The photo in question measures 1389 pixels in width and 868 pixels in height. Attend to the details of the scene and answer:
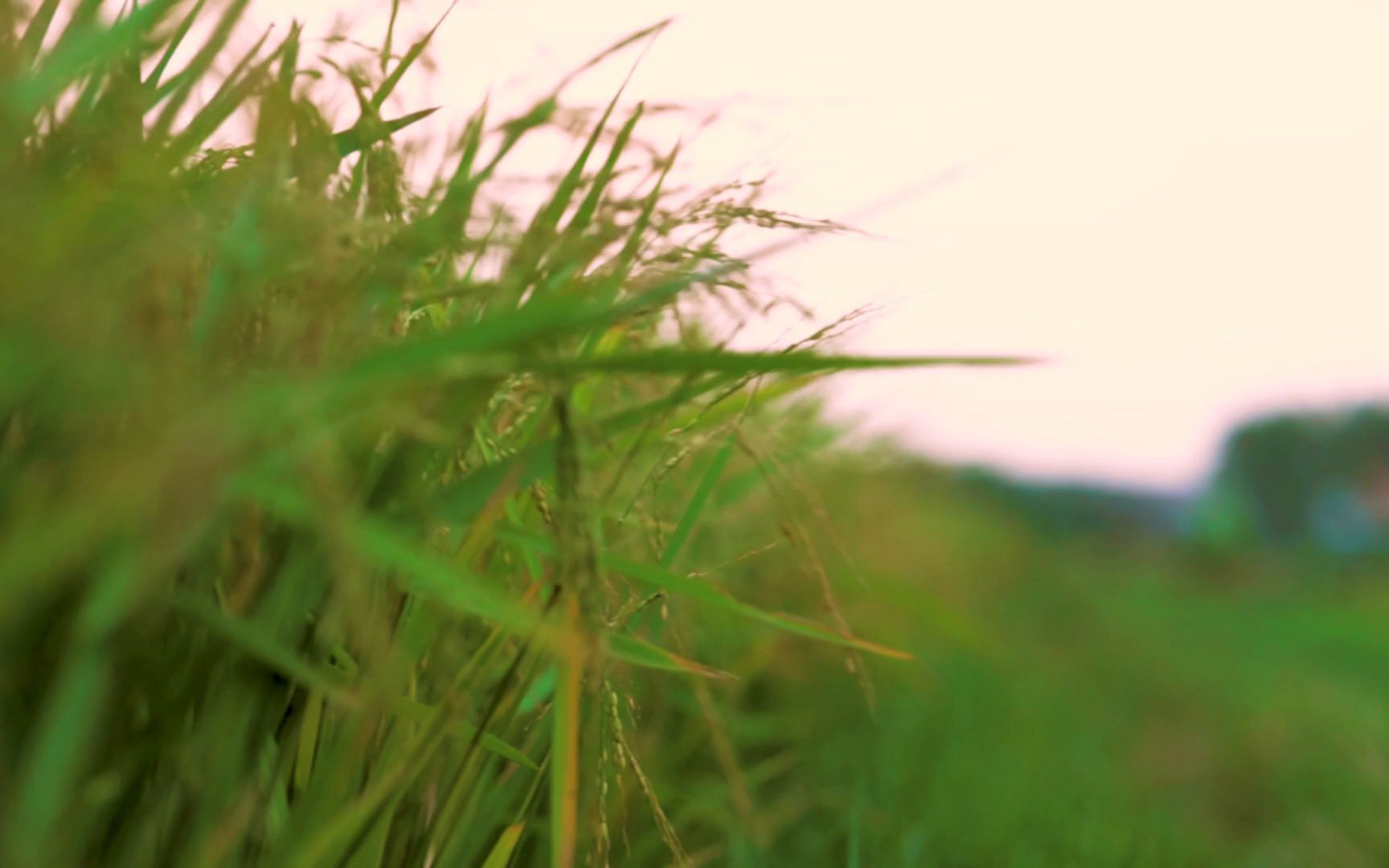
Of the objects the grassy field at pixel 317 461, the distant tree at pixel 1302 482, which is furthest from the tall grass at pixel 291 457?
the distant tree at pixel 1302 482

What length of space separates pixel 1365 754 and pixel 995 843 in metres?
1.72

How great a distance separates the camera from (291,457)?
42 centimetres

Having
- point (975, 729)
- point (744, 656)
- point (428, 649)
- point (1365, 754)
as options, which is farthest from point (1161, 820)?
point (428, 649)

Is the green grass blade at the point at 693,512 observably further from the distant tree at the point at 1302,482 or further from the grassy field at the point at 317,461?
the distant tree at the point at 1302,482

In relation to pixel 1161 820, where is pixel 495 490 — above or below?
above

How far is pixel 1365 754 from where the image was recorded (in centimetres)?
242

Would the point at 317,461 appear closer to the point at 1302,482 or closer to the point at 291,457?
the point at 291,457

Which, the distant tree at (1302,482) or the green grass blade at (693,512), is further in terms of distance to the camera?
the distant tree at (1302,482)

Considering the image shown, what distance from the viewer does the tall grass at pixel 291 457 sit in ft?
1.41

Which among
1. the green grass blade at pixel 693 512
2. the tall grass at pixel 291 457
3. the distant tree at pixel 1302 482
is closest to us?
the tall grass at pixel 291 457

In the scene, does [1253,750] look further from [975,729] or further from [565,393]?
[565,393]

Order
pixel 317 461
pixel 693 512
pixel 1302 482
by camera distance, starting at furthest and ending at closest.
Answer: pixel 1302 482, pixel 693 512, pixel 317 461

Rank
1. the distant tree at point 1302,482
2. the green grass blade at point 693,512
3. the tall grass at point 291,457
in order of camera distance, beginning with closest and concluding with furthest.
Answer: the tall grass at point 291,457
the green grass blade at point 693,512
the distant tree at point 1302,482

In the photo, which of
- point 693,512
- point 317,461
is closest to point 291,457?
point 317,461
